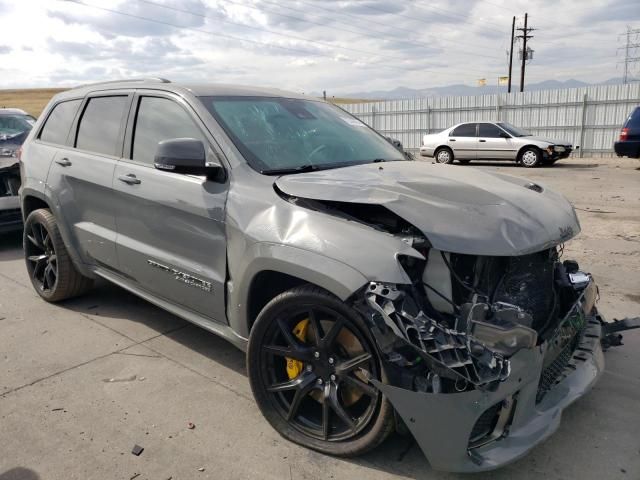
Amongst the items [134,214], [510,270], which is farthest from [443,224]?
[134,214]

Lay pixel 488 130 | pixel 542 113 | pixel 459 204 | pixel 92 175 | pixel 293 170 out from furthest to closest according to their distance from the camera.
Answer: pixel 542 113
pixel 488 130
pixel 92 175
pixel 293 170
pixel 459 204

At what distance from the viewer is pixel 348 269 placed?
7.89ft

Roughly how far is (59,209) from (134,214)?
121cm

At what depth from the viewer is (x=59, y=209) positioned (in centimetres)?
446

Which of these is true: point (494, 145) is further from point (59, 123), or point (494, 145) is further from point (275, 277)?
point (275, 277)

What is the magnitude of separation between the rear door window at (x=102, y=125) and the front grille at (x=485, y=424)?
119 inches

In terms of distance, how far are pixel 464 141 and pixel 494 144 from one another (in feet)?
3.42

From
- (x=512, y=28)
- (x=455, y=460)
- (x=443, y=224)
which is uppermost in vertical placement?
(x=512, y=28)

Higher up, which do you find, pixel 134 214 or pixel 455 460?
pixel 134 214

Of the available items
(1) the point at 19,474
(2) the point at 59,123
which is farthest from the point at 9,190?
(1) the point at 19,474

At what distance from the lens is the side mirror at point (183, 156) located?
9.64 feet

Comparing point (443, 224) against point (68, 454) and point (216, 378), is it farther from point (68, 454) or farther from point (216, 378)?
point (68, 454)

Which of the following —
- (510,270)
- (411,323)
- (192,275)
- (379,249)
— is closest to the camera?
(411,323)

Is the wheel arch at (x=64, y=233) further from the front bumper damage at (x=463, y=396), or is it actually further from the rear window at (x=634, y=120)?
the rear window at (x=634, y=120)
